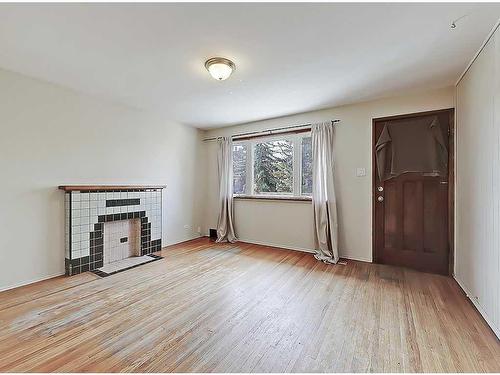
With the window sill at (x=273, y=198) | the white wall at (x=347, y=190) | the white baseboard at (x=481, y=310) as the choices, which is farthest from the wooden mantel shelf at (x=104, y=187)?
the white baseboard at (x=481, y=310)

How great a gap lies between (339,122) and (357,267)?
2134mm

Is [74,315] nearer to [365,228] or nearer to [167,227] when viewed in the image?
[167,227]

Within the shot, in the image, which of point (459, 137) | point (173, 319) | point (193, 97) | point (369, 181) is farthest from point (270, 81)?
point (173, 319)

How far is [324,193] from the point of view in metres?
3.71

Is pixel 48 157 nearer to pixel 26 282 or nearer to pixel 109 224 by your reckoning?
pixel 109 224

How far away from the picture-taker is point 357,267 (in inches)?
130

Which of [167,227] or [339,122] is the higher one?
[339,122]

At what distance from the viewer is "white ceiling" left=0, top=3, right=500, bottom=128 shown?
1.67m

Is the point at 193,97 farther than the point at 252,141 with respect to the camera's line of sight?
No

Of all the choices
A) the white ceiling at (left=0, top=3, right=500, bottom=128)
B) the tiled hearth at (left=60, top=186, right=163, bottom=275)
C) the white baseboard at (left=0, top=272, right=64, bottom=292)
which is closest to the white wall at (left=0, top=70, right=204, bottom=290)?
the white baseboard at (left=0, top=272, right=64, bottom=292)

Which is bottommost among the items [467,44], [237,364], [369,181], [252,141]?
[237,364]

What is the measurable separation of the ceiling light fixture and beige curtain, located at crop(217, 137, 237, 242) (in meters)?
2.38

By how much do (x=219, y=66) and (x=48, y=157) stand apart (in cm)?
235

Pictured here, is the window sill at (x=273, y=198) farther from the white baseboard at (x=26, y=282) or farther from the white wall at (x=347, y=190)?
the white baseboard at (x=26, y=282)
